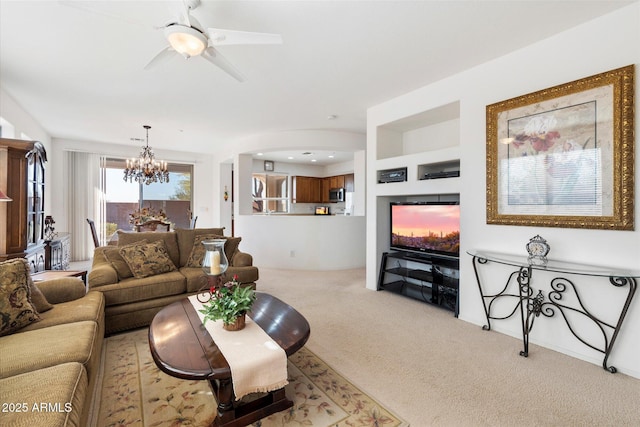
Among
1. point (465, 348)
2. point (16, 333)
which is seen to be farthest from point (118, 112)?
point (465, 348)

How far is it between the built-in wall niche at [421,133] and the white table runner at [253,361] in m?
3.07

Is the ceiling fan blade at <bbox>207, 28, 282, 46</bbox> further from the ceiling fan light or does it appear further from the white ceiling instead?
the white ceiling

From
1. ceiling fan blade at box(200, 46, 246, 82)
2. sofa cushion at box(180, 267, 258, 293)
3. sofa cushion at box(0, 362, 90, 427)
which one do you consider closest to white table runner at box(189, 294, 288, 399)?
sofa cushion at box(0, 362, 90, 427)

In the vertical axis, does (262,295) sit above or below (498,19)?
below

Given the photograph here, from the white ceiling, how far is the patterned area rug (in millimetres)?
2274

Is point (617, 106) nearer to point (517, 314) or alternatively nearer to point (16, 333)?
point (517, 314)

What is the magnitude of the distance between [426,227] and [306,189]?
17.5 ft

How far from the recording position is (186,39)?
178cm

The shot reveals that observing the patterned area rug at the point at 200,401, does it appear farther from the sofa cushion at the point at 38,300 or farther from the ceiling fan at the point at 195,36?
the ceiling fan at the point at 195,36

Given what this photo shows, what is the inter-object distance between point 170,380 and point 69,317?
84cm

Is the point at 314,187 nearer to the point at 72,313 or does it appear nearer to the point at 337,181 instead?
the point at 337,181

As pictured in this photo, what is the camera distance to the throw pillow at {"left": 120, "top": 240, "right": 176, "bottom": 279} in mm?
3061

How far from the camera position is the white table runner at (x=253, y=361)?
1476 mm

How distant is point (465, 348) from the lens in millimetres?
2469
